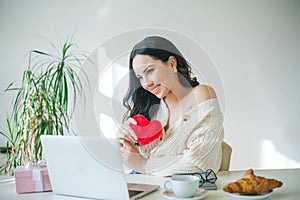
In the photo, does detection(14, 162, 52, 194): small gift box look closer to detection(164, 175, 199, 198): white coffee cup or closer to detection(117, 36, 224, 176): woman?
detection(117, 36, 224, 176): woman

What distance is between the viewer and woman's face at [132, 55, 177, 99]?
1.23m

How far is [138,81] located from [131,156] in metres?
0.27

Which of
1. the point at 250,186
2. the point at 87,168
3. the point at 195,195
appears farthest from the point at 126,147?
the point at 250,186

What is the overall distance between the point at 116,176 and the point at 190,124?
16.4 inches

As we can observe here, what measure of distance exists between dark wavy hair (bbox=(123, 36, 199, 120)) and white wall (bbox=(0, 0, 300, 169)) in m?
1.52

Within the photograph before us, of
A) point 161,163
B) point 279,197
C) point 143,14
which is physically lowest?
point 279,197

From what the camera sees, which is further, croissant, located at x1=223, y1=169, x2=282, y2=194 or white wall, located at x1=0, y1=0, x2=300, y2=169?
white wall, located at x1=0, y1=0, x2=300, y2=169

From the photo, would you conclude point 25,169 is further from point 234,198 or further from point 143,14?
Answer: point 143,14

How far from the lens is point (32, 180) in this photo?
1203 millimetres

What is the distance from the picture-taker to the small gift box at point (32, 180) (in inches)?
47.1

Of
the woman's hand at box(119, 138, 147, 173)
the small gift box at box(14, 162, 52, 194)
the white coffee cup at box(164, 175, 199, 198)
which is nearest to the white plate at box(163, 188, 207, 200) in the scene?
the white coffee cup at box(164, 175, 199, 198)

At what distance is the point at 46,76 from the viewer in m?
2.24

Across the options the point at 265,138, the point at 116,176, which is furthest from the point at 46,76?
the point at 265,138

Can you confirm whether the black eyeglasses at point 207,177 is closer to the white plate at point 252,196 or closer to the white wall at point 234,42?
the white plate at point 252,196
